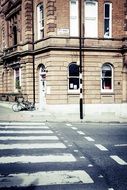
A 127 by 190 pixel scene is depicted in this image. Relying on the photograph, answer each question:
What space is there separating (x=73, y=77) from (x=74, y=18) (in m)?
4.26

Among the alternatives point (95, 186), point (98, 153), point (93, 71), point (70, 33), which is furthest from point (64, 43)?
point (95, 186)

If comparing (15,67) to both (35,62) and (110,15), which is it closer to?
(35,62)

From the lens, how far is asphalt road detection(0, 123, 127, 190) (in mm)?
7523

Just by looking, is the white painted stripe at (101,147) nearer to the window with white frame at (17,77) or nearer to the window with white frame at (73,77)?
the window with white frame at (73,77)

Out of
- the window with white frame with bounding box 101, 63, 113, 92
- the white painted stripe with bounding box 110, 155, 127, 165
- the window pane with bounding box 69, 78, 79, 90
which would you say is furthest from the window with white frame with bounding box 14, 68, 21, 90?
the white painted stripe with bounding box 110, 155, 127, 165

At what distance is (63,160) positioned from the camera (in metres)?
9.63

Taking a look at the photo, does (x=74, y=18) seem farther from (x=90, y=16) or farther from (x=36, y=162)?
(x=36, y=162)

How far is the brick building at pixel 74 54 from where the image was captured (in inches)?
977

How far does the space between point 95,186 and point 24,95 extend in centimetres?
2172

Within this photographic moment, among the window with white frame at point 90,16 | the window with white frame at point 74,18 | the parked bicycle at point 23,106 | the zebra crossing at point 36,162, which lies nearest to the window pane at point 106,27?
the window with white frame at point 90,16

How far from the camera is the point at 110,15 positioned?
85.3 feet

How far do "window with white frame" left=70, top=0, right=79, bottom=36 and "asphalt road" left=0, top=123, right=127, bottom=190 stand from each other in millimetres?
12057

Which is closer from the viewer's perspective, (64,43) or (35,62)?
(64,43)

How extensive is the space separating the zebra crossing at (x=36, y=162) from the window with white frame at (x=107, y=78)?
42.4 ft
